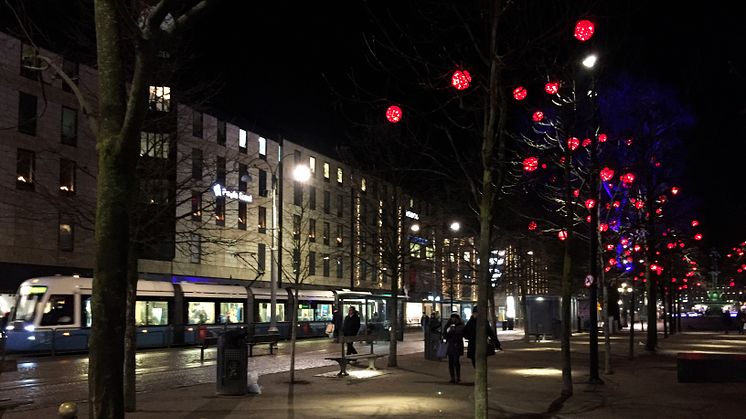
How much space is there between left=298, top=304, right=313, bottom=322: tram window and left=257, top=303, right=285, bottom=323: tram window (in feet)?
3.59

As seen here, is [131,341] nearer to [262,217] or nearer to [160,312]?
[160,312]

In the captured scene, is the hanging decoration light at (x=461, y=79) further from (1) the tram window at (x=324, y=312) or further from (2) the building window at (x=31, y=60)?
(1) the tram window at (x=324, y=312)

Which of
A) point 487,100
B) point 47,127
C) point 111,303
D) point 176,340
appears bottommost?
point 176,340

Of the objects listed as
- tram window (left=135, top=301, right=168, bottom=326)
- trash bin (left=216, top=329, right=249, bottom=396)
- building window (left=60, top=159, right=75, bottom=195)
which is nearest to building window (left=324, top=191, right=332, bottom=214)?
building window (left=60, top=159, right=75, bottom=195)

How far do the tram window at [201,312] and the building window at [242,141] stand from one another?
21.9m

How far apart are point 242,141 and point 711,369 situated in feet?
149

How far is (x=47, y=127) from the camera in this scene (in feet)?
133

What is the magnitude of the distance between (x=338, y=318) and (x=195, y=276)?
18.2 m

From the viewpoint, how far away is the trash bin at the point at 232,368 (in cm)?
1455

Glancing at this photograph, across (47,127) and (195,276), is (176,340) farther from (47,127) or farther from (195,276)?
(195,276)

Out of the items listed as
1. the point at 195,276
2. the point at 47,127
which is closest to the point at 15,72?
the point at 47,127

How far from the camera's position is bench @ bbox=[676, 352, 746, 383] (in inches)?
701

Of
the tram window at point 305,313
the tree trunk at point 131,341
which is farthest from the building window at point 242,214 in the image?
the tree trunk at point 131,341

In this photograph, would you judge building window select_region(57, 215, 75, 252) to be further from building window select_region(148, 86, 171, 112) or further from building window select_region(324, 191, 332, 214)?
building window select_region(324, 191, 332, 214)
